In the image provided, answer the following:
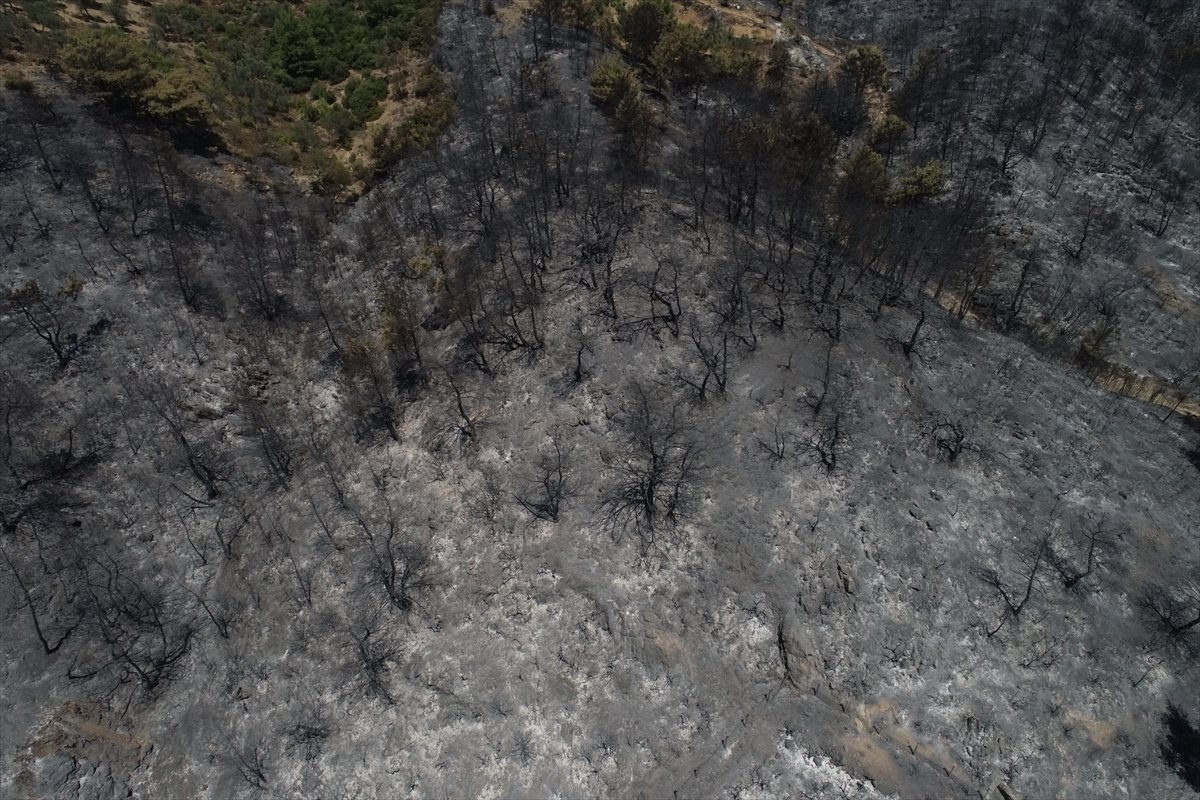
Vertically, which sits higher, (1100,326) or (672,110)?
(672,110)

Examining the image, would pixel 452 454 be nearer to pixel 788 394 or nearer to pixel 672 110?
pixel 788 394

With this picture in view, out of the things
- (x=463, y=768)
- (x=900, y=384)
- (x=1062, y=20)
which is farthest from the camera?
(x=1062, y=20)

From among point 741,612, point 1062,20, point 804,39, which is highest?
point 1062,20

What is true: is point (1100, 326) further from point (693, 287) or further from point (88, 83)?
point (88, 83)

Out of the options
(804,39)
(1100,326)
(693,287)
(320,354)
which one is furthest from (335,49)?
(1100,326)

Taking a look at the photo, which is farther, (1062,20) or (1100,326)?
(1062,20)

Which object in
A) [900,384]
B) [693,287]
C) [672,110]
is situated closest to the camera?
[900,384]

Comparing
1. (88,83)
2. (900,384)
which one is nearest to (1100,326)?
(900,384)

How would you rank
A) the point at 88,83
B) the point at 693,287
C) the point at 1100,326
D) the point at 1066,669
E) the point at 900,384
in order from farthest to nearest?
the point at 1100,326
the point at 88,83
the point at 693,287
the point at 900,384
the point at 1066,669

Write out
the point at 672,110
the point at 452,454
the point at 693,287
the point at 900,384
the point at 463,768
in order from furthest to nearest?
1. the point at 672,110
2. the point at 693,287
3. the point at 900,384
4. the point at 452,454
5. the point at 463,768
